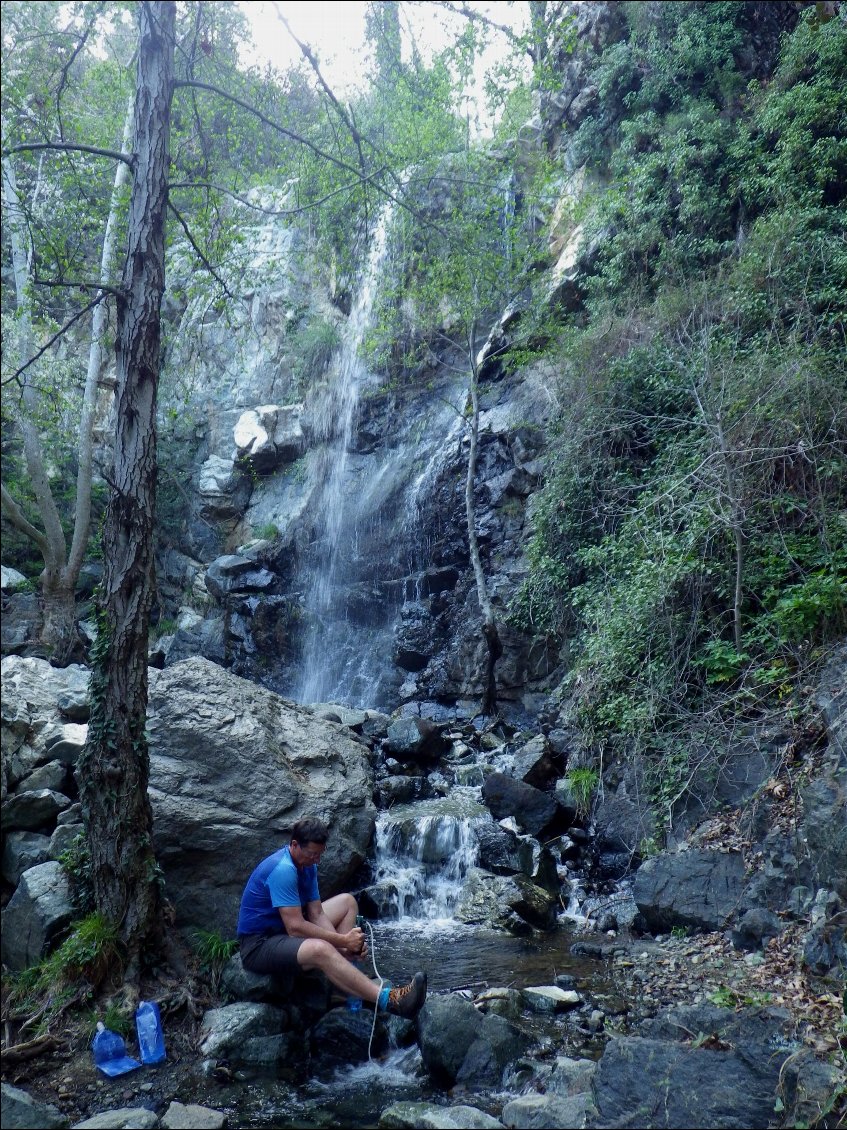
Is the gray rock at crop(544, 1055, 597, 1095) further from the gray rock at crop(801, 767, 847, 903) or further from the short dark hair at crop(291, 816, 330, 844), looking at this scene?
the gray rock at crop(801, 767, 847, 903)

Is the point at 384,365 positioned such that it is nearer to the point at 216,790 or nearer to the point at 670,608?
the point at 670,608

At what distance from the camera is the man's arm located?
4.77 m

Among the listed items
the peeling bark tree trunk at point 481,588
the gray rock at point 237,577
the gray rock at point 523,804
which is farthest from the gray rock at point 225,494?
the gray rock at point 523,804

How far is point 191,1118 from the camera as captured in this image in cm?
363

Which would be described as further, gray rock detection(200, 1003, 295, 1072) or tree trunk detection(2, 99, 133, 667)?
tree trunk detection(2, 99, 133, 667)

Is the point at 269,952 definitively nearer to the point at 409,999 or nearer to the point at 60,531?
the point at 409,999

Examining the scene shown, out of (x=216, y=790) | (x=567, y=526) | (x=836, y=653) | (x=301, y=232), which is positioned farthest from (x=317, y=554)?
(x=836, y=653)

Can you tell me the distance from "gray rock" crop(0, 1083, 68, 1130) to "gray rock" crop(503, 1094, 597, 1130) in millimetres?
2034

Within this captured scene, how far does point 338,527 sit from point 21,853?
1185 centimetres

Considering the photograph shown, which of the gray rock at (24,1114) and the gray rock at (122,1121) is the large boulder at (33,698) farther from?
the gray rock at (122,1121)

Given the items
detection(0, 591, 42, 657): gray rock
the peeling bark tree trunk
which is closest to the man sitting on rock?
the peeling bark tree trunk

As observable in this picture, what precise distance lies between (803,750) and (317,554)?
12.7 meters

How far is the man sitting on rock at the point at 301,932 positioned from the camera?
183 inches

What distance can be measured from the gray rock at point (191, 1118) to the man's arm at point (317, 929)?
1103 mm
